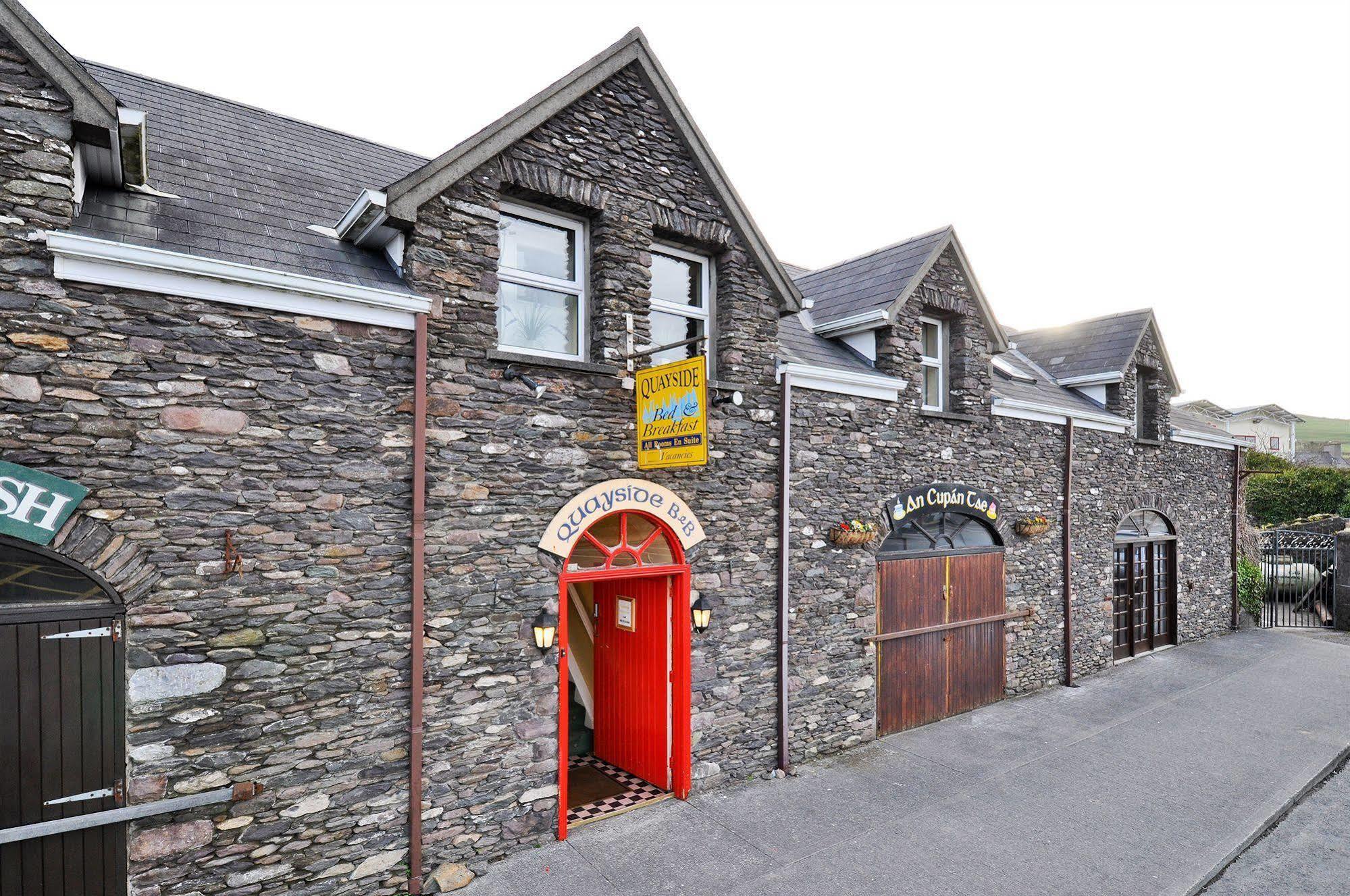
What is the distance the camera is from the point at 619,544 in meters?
7.27

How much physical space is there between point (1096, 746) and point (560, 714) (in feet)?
24.6

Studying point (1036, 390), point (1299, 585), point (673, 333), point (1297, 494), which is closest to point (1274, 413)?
point (1297, 494)

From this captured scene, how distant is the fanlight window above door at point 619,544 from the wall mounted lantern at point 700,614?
576mm

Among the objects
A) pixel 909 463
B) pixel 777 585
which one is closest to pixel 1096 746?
pixel 909 463

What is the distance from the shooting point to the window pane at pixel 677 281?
793cm

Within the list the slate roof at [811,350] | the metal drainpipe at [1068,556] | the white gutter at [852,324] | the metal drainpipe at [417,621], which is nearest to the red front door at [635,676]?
the metal drainpipe at [417,621]

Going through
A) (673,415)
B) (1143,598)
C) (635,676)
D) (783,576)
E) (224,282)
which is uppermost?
(224,282)

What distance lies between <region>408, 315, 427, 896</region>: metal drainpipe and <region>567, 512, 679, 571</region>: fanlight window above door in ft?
5.34

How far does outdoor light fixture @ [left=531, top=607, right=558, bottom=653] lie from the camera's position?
256 inches

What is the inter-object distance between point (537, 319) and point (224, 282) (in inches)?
106

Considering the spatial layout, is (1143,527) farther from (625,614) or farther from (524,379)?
(524,379)

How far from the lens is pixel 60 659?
15.5ft

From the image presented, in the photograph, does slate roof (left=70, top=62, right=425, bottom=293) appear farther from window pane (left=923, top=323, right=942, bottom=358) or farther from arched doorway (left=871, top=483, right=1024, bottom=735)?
window pane (left=923, top=323, right=942, bottom=358)

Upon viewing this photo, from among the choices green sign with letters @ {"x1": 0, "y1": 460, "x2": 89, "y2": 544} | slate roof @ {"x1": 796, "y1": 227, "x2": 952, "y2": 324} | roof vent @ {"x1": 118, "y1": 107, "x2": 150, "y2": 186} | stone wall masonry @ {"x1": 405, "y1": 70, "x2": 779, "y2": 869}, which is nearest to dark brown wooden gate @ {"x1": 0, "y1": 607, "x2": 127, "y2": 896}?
green sign with letters @ {"x1": 0, "y1": 460, "x2": 89, "y2": 544}
